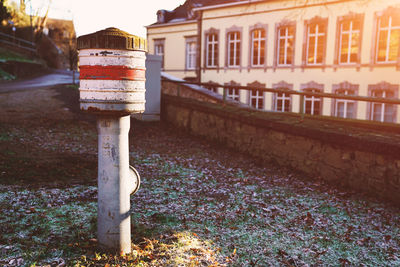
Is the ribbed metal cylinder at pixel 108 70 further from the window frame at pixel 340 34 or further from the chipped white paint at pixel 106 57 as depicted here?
the window frame at pixel 340 34

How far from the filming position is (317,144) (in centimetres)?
625

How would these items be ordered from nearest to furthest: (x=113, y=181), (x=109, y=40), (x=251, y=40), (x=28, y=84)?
(x=109, y=40) → (x=113, y=181) → (x=28, y=84) → (x=251, y=40)

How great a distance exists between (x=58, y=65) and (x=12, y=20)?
514 inches

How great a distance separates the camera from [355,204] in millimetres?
5086

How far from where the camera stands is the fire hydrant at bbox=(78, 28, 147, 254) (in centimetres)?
293

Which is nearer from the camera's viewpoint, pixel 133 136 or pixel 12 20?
pixel 133 136

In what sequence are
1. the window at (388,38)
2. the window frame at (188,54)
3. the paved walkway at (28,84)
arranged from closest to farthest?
the paved walkway at (28,84) < the window at (388,38) < the window frame at (188,54)

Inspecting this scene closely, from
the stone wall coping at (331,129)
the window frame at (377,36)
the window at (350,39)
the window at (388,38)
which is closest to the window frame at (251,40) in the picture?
the window at (350,39)

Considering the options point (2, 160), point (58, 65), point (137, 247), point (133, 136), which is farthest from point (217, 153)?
point (58, 65)

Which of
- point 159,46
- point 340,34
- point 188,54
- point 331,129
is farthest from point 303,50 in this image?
point 331,129

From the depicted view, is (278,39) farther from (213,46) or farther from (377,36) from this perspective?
(377,36)

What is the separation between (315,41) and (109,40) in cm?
2032

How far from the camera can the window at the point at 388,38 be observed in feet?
59.5

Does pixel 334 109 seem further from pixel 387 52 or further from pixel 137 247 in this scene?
pixel 137 247
